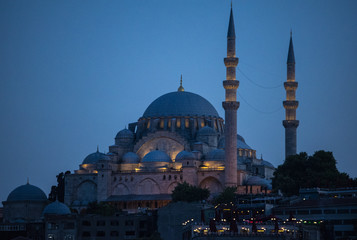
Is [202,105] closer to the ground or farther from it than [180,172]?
farther from it

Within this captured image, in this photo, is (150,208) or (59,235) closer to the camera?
(59,235)

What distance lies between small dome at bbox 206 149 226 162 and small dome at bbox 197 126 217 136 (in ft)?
13.6

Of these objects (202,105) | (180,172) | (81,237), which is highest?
(202,105)

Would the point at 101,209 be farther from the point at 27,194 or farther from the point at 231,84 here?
the point at 231,84

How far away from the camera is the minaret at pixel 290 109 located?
96250 millimetres

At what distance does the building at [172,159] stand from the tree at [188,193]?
366 cm

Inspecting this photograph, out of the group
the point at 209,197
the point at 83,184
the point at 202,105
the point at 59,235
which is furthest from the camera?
the point at 202,105

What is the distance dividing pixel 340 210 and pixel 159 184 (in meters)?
28.1

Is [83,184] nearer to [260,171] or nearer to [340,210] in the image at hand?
[260,171]

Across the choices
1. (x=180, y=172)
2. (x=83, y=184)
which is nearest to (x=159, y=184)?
(x=180, y=172)

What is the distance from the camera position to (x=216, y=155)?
9894cm

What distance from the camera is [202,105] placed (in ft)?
358

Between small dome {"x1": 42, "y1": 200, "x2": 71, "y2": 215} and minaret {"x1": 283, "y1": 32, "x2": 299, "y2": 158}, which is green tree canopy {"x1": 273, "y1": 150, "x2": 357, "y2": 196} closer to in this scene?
minaret {"x1": 283, "y1": 32, "x2": 299, "y2": 158}

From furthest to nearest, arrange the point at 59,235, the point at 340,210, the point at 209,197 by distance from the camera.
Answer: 1. the point at 209,197
2. the point at 59,235
3. the point at 340,210
